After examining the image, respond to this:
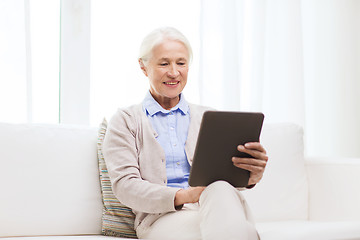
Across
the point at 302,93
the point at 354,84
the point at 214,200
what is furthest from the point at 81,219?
the point at 354,84

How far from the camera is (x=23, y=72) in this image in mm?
2227

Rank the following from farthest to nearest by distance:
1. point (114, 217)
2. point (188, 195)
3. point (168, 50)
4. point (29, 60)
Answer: point (29, 60) < point (168, 50) < point (114, 217) < point (188, 195)

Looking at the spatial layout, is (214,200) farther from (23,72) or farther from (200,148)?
(23,72)

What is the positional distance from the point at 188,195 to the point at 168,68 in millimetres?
553

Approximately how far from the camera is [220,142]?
56.8 inches

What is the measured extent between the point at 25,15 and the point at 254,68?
1.30 m

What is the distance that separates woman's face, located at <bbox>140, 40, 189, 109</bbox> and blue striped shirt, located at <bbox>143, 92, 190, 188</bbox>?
60mm

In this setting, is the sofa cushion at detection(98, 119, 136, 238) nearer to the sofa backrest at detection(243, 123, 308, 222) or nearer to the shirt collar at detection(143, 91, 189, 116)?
the shirt collar at detection(143, 91, 189, 116)

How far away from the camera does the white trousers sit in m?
1.33

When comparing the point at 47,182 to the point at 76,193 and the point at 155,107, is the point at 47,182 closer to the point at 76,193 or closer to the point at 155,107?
the point at 76,193

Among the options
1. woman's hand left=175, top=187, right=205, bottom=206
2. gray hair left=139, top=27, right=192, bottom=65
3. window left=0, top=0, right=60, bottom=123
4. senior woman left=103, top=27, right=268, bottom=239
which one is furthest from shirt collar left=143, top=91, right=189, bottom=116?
window left=0, top=0, right=60, bottom=123

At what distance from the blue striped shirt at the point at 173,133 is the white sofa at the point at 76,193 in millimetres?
265

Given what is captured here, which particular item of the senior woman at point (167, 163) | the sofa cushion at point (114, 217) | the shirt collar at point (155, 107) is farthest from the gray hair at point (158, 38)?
the sofa cushion at point (114, 217)

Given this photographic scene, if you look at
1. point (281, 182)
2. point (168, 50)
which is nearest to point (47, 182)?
point (168, 50)
